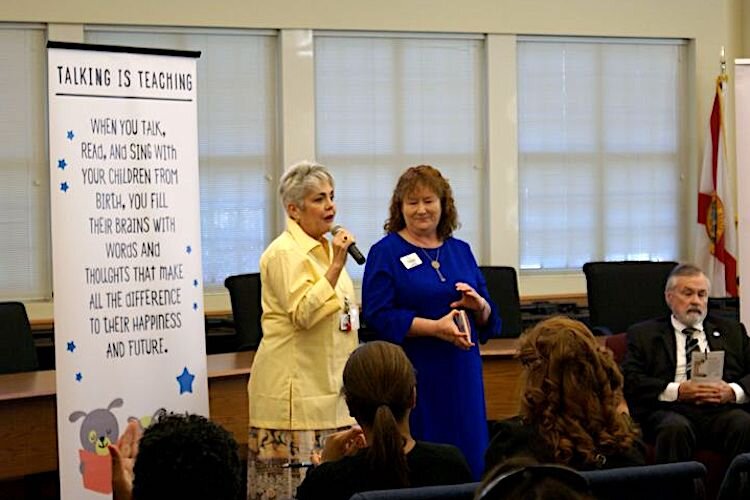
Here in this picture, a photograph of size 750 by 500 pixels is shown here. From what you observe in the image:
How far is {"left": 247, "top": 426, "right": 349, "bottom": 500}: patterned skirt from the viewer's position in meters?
3.76

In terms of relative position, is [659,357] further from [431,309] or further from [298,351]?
[298,351]

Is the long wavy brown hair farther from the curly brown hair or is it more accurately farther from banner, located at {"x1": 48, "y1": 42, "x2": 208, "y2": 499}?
banner, located at {"x1": 48, "y1": 42, "x2": 208, "y2": 499}

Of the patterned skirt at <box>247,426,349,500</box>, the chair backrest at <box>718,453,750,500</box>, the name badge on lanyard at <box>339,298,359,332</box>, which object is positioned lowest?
the patterned skirt at <box>247,426,349,500</box>

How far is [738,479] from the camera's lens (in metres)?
2.59

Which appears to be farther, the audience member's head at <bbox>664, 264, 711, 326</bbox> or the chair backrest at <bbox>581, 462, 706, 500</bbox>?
the audience member's head at <bbox>664, 264, 711, 326</bbox>

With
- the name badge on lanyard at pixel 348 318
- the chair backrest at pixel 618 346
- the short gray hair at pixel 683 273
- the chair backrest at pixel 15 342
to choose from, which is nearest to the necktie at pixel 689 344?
the short gray hair at pixel 683 273

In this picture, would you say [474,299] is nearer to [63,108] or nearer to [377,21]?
[63,108]

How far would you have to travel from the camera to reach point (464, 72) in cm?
759

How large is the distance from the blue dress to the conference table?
1.14 meters

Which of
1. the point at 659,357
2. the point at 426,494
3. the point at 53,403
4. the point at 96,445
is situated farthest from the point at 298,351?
the point at 659,357

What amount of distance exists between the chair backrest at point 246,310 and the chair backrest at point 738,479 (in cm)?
350

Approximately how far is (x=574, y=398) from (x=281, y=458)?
1350 mm

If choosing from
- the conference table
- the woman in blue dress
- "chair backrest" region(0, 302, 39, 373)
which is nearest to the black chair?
the woman in blue dress

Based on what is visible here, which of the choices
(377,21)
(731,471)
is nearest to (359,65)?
(377,21)
